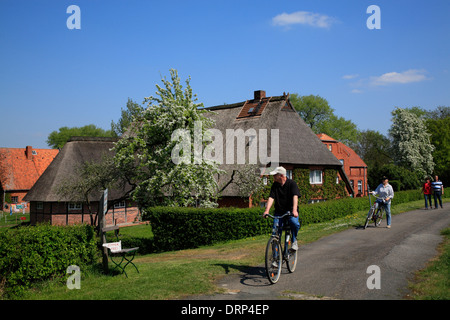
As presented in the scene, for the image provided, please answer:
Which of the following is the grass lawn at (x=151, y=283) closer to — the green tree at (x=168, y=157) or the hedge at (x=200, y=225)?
the hedge at (x=200, y=225)

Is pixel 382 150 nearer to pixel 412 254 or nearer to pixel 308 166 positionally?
pixel 308 166

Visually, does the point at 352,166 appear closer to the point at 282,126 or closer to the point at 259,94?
the point at 259,94

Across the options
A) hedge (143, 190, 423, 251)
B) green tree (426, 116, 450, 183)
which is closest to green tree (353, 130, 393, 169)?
green tree (426, 116, 450, 183)

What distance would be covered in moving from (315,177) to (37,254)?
94.3ft

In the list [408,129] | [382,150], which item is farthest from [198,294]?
[382,150]

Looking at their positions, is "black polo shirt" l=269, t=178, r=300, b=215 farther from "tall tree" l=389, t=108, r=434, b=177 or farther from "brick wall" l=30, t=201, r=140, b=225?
"tall tree" l=389, t=108, r=434, b=177

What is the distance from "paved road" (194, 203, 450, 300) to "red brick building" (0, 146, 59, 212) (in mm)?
52976

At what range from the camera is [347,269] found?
8609 mm

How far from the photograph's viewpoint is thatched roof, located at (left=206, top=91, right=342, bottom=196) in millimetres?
32406

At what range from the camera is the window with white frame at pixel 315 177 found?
3412 centimetres

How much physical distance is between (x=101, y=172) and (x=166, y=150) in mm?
5496

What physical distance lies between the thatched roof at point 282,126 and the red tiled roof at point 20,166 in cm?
3644

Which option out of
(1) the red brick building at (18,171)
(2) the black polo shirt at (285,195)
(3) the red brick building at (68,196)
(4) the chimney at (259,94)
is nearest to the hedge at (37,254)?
(2) the black polo shirt at (285,195)
